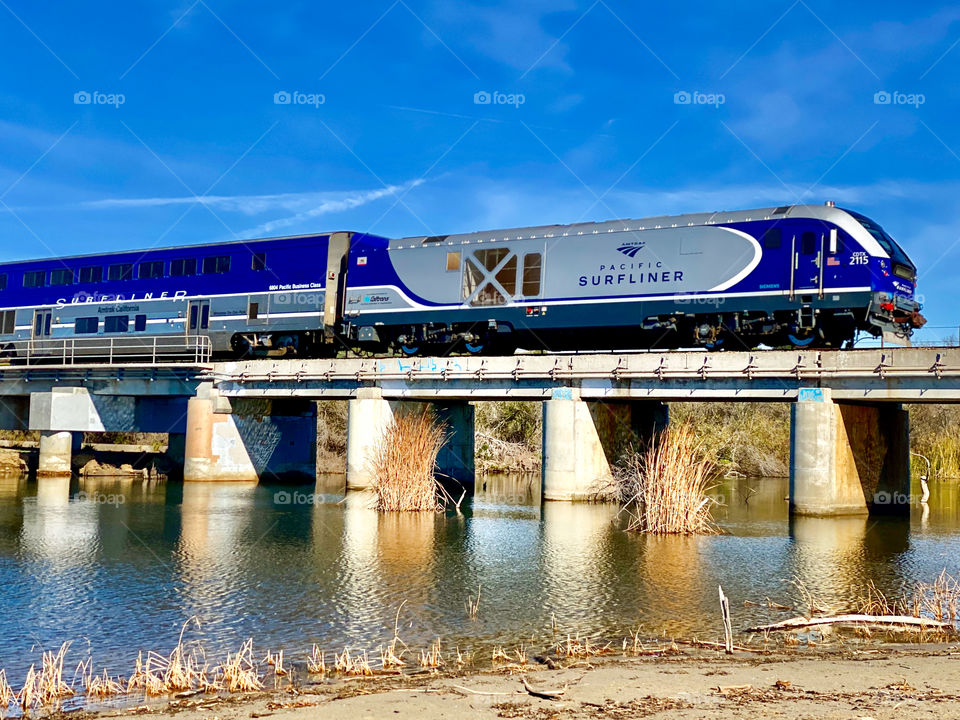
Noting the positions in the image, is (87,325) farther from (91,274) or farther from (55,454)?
(55,454)

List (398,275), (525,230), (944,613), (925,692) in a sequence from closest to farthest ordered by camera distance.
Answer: (925,692), (944,613), (525,230), (398,275)

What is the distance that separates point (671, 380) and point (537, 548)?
8023mm

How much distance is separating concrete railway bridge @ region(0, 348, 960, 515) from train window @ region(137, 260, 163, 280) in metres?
3.28

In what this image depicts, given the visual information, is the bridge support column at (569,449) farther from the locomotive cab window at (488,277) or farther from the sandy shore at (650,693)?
the sandy shore at (650,693)

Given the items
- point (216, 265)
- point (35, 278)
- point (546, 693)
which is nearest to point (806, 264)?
point (546, 693)

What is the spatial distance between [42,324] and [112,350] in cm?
391

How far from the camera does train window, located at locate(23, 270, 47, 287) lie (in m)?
38.5

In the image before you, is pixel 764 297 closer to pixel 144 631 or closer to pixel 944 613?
pixel 944 613

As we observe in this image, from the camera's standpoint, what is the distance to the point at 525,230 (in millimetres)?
28953

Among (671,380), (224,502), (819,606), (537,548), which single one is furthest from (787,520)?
(224,502)

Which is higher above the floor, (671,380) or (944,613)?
(671,380)

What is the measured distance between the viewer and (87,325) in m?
37.3

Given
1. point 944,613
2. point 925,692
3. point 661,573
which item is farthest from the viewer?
point 661,573

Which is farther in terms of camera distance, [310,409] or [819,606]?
[310,409]
